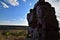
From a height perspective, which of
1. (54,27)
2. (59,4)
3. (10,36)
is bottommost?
(10,36)

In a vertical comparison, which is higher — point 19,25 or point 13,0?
point 13,0

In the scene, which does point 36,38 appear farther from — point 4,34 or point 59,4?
point 59,4

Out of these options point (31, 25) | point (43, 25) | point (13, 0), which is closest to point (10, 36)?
point (13, 0)

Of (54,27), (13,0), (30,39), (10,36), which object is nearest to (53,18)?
(54,27)

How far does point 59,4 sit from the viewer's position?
3260 mm

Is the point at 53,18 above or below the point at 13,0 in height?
below

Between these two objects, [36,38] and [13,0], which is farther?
[13,0]

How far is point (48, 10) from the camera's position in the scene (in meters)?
1.41

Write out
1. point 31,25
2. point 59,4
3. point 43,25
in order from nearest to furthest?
point 43,25, point 31,25, point 59,4

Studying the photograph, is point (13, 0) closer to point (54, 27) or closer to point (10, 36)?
point (10, 36)

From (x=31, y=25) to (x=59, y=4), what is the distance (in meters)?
1.97

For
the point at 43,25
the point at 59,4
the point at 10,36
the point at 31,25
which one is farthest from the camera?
the point at 59,4

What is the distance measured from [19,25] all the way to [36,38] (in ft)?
6.38

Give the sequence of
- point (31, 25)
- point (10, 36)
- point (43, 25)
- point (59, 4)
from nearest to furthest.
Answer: point (43, 25) < point (31, 25) < point (10, 36) < point (59, 4)
